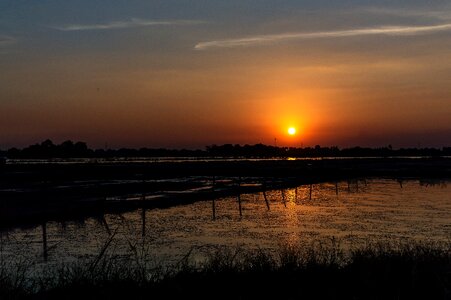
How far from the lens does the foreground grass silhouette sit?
11.4 metres

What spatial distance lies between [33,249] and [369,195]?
2631 cm

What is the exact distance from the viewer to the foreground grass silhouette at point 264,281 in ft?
37.4

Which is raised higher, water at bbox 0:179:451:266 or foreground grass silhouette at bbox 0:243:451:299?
foreground grass silhouette at bbox 0:243:451:299

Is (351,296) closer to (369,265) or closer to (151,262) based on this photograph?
(369,265)

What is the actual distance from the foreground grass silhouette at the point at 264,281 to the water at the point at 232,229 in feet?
5.42

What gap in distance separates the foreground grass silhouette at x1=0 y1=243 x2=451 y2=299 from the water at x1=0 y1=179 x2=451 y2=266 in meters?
1.65

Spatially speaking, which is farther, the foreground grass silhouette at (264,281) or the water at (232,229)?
the water at (232,229)

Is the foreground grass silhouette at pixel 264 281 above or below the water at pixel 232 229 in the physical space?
above

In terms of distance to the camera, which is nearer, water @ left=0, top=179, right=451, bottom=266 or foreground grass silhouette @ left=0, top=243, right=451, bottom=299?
foreground grass silhouette @ left=0, top=243, right=451, bottom=299

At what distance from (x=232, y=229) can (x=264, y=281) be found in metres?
11.1

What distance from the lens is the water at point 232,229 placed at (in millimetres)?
19094

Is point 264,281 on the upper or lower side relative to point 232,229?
upper

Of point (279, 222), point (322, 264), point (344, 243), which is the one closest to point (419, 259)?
point (322, 264)

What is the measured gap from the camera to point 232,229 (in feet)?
78.0
